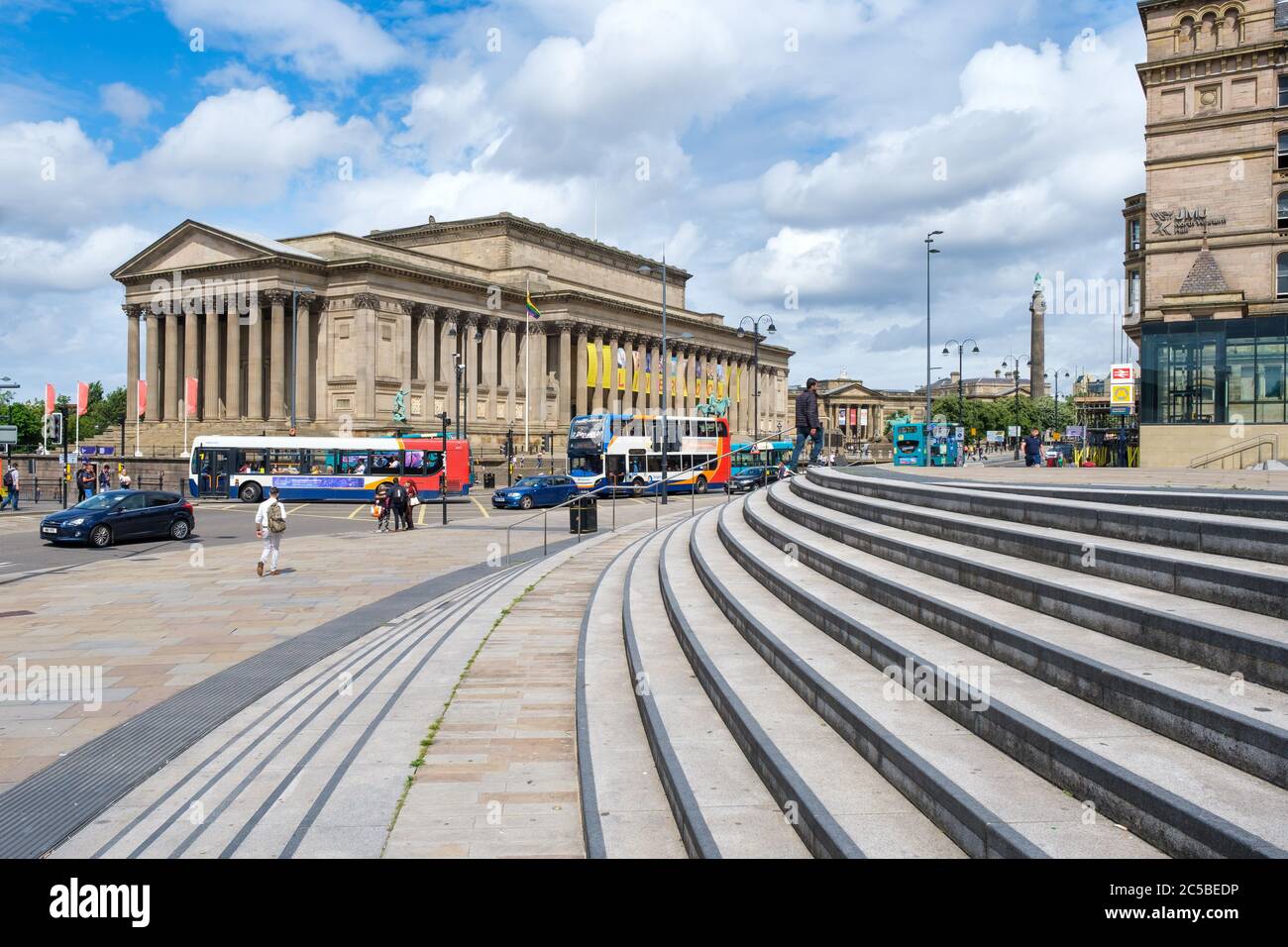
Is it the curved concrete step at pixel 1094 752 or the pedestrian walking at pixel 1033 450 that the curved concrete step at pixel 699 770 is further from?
the pedestrian walking at pixel 1033 450

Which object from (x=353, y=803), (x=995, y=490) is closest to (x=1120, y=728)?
(x=353, y=803)

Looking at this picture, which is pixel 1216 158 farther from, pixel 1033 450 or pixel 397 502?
pixel 397 502

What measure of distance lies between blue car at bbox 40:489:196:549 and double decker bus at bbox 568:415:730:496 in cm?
2239

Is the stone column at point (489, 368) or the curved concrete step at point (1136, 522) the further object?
the stone column at point (489, 368)

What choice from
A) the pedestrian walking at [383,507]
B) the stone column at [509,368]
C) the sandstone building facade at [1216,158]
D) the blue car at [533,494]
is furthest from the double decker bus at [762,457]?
the pedestrian walking at [383,507]

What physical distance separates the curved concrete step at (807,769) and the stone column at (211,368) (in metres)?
67.3

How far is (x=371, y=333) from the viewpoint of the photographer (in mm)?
65875

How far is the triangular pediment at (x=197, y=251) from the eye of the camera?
64812mm

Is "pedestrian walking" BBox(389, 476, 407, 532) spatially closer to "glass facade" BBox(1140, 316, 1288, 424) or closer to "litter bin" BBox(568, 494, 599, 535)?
"litter bin" BBox(568, 494, 599, 535)

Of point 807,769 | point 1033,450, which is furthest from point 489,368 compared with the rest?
point 807,769

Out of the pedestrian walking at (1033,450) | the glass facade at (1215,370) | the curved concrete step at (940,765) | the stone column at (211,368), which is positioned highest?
the stone column at (211,368)

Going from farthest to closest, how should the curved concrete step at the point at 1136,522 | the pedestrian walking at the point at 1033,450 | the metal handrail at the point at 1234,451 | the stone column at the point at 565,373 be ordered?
the stone column at the point at 565,373 → the pedestrian walking at the point at 1033,450 → the metal handrail at the point at 1234,451 → the curved concrete step at the point at 1136,522
